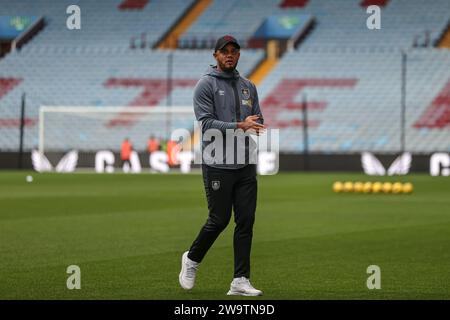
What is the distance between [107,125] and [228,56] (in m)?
39.2

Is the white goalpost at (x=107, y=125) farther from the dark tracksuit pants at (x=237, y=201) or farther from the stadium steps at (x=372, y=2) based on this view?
the dark tracksuit pants at (x=237, y=201)

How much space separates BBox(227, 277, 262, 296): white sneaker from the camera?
9695mm

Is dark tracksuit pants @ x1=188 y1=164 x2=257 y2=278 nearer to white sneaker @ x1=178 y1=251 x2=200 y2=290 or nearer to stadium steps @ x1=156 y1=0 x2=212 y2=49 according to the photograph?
white sneaker @ x1=178 y1=251 x2=200 y2=290

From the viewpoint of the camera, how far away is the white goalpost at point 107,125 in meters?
47.5

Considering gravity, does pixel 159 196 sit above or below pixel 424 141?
below

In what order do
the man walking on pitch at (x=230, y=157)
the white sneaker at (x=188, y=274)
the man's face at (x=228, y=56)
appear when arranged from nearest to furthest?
the man's face at (x=228, y=56) → the man walking on pitch at (x=230, y=157) → the white sneaker at (x=188, y=274)

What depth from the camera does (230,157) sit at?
9.70 metres

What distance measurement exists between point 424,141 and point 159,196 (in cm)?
2133

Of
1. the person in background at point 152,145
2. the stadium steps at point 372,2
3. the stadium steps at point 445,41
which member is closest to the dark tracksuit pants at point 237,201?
the person in background at point 152,145

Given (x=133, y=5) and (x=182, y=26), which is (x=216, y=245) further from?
(x=133, y=5)

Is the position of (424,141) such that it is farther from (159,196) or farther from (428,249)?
(428,249)

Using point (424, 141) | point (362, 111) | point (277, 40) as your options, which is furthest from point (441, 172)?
point (277, 40)
